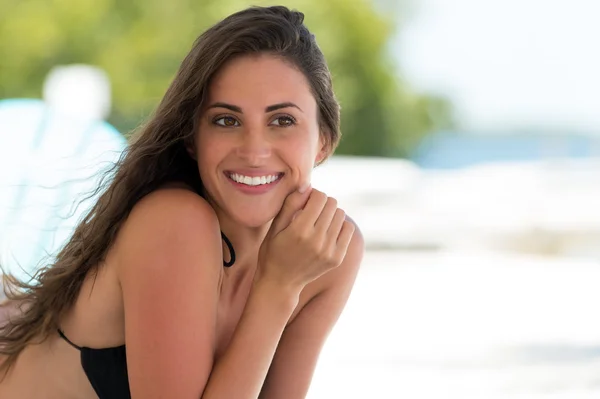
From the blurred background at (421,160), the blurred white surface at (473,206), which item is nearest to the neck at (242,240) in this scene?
the blurred background at (421,160)

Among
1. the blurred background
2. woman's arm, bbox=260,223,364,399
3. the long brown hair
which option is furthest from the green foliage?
A: the long brown hair

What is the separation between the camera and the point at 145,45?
43.6ft

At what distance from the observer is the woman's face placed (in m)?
1.48

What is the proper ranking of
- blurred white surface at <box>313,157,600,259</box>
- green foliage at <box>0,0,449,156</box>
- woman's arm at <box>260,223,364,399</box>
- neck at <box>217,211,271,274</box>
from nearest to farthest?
neck at <box>217,211,271,274</box>
woman's arm at <box>260,223,364,399</box>
blurred white surface at <box>313,157,600,259</box>
green foliage at <box>0,0,449,156</box>

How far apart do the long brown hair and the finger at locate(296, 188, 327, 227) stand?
177 mm

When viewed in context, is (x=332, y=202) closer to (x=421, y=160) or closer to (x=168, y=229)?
(x=168, y=229)

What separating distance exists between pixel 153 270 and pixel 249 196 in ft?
0.79

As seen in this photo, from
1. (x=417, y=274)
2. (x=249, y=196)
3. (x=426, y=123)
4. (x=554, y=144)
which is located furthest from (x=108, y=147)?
(x=554, y=144)

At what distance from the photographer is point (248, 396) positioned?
1427mm

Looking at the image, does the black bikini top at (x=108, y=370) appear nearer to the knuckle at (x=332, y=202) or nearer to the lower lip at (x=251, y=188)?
the lower lip at (x=251, y=188)

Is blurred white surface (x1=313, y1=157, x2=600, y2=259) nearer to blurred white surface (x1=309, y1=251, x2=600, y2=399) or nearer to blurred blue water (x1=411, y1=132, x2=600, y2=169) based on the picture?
blurred white surface (x1=309, y1=251, x2=600, y2=399)

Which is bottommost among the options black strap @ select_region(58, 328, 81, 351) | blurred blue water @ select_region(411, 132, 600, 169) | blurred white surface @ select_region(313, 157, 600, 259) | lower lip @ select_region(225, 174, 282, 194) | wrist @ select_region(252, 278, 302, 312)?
black strap @ select_region(58, 328, 81, 351)

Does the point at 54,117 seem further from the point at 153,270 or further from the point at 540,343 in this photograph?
the point at 540,343

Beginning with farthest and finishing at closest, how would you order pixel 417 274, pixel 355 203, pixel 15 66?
pixel 15 66
pixel 355 203
pixel 417 274
